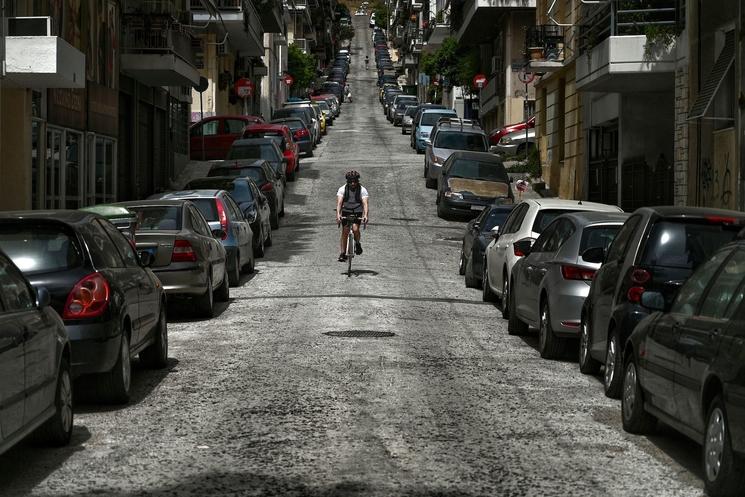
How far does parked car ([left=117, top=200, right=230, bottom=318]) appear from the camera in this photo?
15.9 meters

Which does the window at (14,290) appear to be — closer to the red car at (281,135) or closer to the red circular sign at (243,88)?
the red car at (281,135)

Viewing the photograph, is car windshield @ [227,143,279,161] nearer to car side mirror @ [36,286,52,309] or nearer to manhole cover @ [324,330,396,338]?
manhole cover @ [324,330,396,338]

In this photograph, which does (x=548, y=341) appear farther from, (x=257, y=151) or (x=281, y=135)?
(x=281, y=135)

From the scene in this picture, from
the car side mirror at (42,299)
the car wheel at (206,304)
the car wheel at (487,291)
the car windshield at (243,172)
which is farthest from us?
the car windshield at (243,172)

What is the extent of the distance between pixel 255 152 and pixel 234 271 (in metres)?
16.8

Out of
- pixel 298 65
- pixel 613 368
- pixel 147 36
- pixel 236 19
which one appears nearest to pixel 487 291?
pixel 613 368

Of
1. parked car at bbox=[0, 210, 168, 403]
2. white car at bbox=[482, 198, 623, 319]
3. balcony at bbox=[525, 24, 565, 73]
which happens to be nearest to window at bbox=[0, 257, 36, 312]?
parked car at bbox=[0, 210, 168, 403]

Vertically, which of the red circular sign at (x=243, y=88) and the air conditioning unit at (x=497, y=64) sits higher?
the air conditioning unit at (x=497, y=64)

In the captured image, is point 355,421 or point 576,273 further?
point 576,273

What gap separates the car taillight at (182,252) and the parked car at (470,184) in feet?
60.9

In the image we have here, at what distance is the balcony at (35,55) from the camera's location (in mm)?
22891

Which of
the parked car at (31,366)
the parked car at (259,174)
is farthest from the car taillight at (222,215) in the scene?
the parked car at (31,366)

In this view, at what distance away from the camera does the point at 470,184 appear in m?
34.6

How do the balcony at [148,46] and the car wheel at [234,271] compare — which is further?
the balcony at [148,46]
